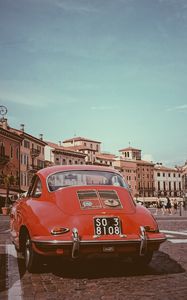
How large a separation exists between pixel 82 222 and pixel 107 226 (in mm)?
359

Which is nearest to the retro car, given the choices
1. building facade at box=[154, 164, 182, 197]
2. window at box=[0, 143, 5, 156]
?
window at box=[0, 143, 5, 156]

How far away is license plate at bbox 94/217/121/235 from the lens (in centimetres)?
608

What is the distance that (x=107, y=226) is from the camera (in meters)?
6.14

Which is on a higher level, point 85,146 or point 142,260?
point 85,146

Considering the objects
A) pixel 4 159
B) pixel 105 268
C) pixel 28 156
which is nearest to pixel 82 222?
pixel 105 268

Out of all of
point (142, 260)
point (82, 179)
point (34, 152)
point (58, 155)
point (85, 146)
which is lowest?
point (142, 260)

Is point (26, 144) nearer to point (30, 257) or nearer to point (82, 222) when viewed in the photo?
point (30, 257)

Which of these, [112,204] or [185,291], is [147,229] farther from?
[185,291]

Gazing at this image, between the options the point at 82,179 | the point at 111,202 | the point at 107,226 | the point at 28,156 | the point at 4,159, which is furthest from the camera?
the point at 28,156

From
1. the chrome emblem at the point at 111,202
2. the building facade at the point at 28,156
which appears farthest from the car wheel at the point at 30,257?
the building facade at the point at 28,156

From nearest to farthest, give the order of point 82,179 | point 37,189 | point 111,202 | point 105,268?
point 111,202
point 105,268
point 82,179
point 37,189

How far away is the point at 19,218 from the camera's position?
24.3 ft

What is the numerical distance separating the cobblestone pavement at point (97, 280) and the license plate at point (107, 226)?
0.64 metres

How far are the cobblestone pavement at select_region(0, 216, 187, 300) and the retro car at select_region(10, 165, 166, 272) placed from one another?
309mm
